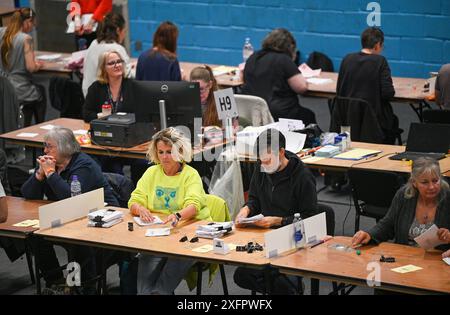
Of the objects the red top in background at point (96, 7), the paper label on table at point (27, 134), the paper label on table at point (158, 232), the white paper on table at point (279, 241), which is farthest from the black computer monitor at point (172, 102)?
the red top in background at point (96, 7)

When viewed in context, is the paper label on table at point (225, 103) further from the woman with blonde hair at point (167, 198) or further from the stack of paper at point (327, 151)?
the woman with blonde hair at point (167, 198)

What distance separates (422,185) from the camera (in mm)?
5270

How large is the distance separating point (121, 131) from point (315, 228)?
244 cm

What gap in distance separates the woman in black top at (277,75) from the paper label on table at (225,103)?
1.45 m

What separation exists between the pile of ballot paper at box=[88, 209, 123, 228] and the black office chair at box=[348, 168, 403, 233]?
1.67 meters

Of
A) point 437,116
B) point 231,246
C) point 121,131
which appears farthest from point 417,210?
point 121,131

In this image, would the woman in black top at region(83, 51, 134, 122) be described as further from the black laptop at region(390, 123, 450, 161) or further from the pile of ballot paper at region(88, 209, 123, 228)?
the black laptop at region(390, 123, 450, 161)

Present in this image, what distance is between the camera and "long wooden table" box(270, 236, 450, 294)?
464cm

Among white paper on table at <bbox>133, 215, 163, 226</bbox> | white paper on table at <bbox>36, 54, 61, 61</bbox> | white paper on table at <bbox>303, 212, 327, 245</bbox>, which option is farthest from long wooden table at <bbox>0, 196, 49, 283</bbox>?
white paper on table at <bbox>36, 54, 61, 61</bbox>

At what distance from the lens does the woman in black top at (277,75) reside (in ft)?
28.0

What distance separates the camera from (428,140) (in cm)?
682

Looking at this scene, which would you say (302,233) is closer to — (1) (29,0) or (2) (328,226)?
(2) (328,226)

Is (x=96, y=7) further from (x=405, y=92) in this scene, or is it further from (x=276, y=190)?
(x=276, y=190)

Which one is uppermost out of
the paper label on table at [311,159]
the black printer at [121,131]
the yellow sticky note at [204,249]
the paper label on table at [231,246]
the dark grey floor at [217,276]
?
the black printer at [121,131]
